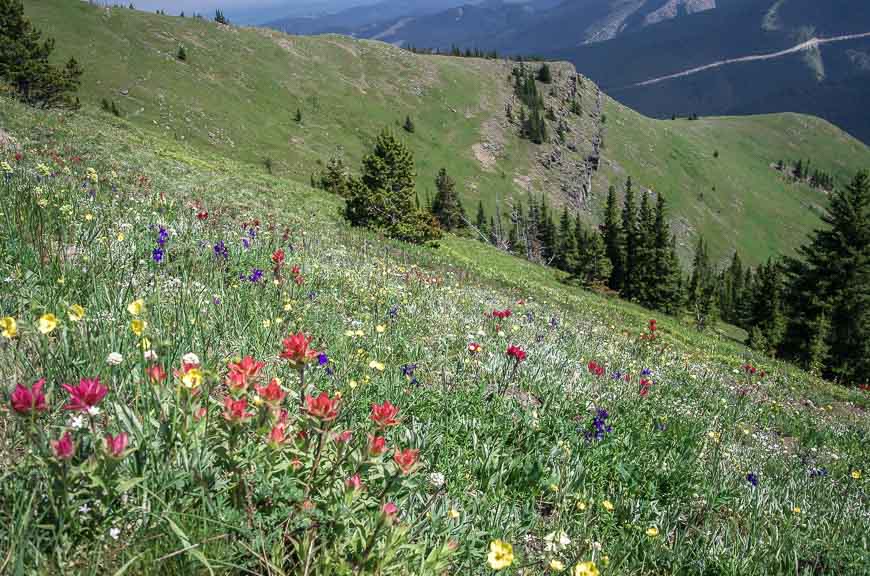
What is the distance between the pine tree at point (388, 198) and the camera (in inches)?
1131

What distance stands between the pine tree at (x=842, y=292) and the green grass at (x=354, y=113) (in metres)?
44.0

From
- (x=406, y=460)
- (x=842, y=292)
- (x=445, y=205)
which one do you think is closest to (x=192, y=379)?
(x=406, y=460)

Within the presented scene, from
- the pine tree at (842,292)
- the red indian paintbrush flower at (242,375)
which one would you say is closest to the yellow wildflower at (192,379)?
the red indian paintbrush flower at (242,375)

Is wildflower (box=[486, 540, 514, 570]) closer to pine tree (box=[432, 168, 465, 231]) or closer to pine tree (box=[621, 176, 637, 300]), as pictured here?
pine tree (box=[621, 176, 637, 300])

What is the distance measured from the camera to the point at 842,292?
34906 millimetres

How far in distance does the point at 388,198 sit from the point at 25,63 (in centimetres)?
3119

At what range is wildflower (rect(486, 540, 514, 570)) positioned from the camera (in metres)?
1.79

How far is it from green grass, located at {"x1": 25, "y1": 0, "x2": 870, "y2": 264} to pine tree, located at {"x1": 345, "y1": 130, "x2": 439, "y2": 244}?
11611 mm

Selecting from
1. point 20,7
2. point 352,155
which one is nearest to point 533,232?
point 352,155

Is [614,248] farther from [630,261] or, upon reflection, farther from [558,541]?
[558,541]

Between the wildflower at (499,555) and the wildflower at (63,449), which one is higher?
the wildflower at (63,449)

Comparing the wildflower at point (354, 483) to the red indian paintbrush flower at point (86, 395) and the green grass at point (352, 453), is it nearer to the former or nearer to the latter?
the green grass at point (352, 453)

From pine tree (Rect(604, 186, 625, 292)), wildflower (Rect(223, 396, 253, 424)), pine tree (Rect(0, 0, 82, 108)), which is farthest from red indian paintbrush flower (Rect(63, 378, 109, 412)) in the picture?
pine tree (Rect(604, 186, 625, 292))

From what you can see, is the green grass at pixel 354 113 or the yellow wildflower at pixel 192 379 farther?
the green grass at pixel 354 113
